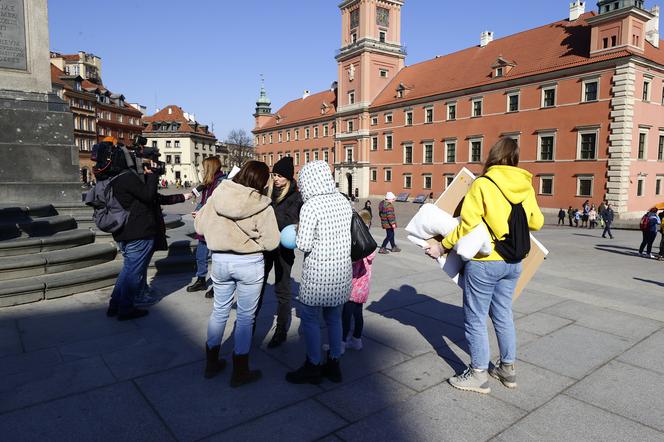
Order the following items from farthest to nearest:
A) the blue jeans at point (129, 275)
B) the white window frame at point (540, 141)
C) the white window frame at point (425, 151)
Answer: the white window frame at point (425, 151) → the white window frame at point (540, 141) → the blue jeans at point (129, 275)

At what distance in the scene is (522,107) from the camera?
3597 cm

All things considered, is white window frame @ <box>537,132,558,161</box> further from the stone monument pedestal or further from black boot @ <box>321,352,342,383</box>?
black boot @ <box>321,352,342,383</box>

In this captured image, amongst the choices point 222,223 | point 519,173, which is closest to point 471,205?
point 519,173

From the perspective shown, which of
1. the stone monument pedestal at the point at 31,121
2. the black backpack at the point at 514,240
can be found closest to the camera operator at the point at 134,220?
the black backpack at the point at 514,240

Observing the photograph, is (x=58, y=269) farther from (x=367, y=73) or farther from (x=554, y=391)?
(x=367, y=73)

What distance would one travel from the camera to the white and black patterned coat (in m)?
3.41

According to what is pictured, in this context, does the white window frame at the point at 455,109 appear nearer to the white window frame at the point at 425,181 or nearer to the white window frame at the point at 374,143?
the white window frame at the point at 425,181

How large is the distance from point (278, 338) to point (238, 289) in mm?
1146

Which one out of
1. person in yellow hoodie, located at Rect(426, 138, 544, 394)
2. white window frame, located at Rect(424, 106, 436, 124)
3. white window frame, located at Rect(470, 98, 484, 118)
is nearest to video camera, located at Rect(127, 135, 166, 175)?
person in yellow hoodie, located at Rect(426, 138, 544, 394)

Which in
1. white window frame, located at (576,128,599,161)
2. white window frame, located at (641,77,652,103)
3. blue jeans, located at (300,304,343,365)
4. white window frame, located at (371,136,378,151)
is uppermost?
white window frame, located at (641,77,652,103)

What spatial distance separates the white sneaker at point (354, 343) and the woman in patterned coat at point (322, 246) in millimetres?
940

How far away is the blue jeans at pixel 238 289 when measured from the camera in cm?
357

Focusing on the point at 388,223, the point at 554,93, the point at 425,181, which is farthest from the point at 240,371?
the point at 425,181

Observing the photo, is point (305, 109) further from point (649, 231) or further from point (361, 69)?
point (649, 231)
